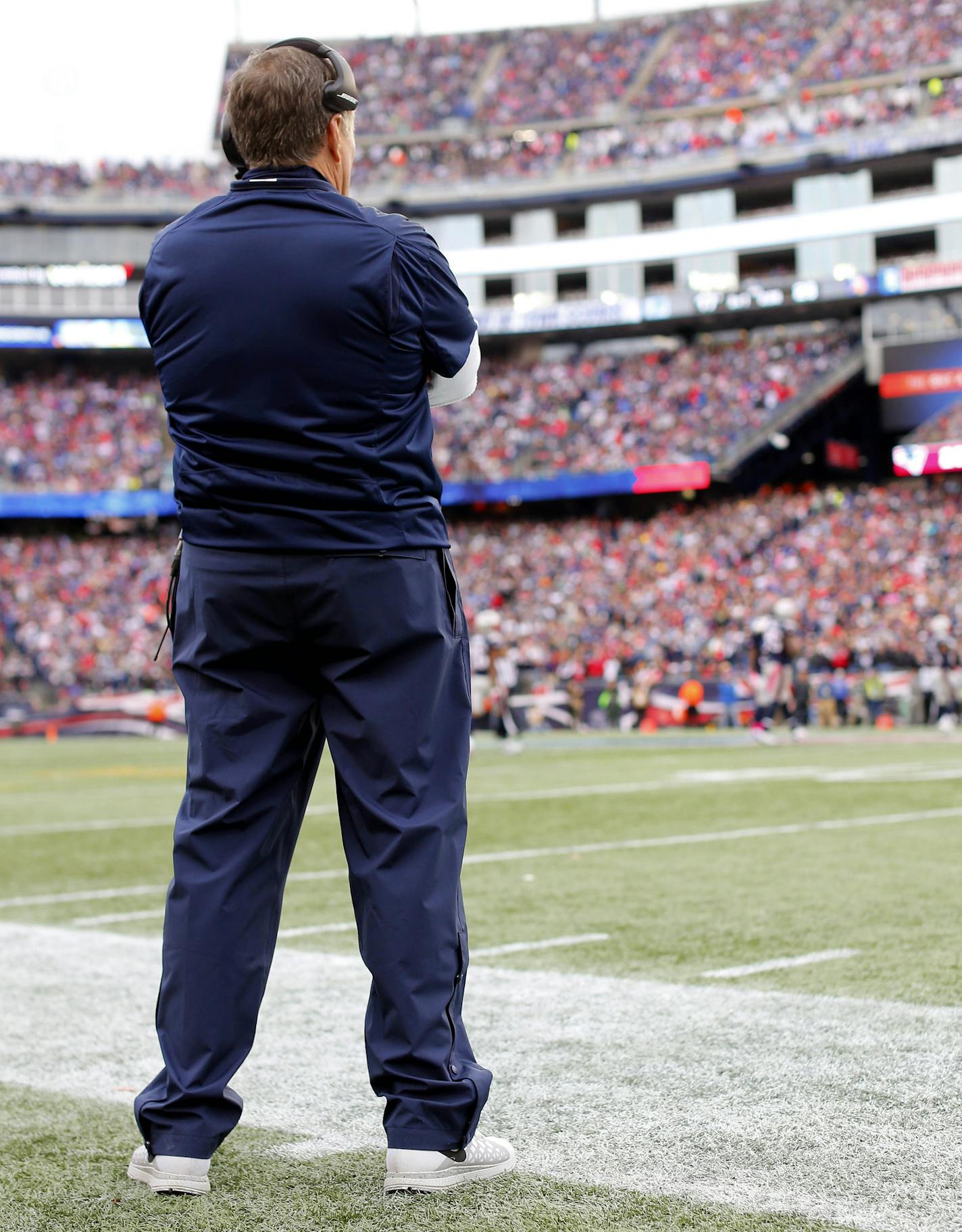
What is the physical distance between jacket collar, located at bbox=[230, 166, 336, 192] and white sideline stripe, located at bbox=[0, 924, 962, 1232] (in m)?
1.78

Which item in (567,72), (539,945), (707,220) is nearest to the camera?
(539,945)

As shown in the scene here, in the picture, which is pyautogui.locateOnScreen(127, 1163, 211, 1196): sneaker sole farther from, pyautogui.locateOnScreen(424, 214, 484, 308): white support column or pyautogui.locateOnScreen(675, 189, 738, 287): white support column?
pyautogui.locateOnScreen(424, 214, 484, 308): white support column

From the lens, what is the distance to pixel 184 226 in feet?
8.82

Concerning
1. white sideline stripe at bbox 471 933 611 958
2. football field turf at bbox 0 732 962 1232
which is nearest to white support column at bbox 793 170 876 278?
football field turf at bbox 0 732 962 1232

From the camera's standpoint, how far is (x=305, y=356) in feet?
8.55

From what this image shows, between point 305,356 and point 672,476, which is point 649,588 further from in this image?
point 305,356

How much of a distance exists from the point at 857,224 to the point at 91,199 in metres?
24.4

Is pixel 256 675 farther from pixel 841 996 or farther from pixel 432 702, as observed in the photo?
pixel 841 996

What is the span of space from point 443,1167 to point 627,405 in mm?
39748

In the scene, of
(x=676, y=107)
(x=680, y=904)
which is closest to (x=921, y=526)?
(x=676, y=107)

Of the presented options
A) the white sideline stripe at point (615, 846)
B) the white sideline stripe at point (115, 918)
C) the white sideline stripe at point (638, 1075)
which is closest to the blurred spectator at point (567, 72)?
the white sideline stripe at point (615, 846)

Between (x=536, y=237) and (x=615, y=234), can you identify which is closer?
(x=615, y=234)

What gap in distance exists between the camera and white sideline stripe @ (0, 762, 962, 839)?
1025 cm

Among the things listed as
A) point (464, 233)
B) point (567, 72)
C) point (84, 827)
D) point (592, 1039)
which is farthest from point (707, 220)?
point (592, 1039)
